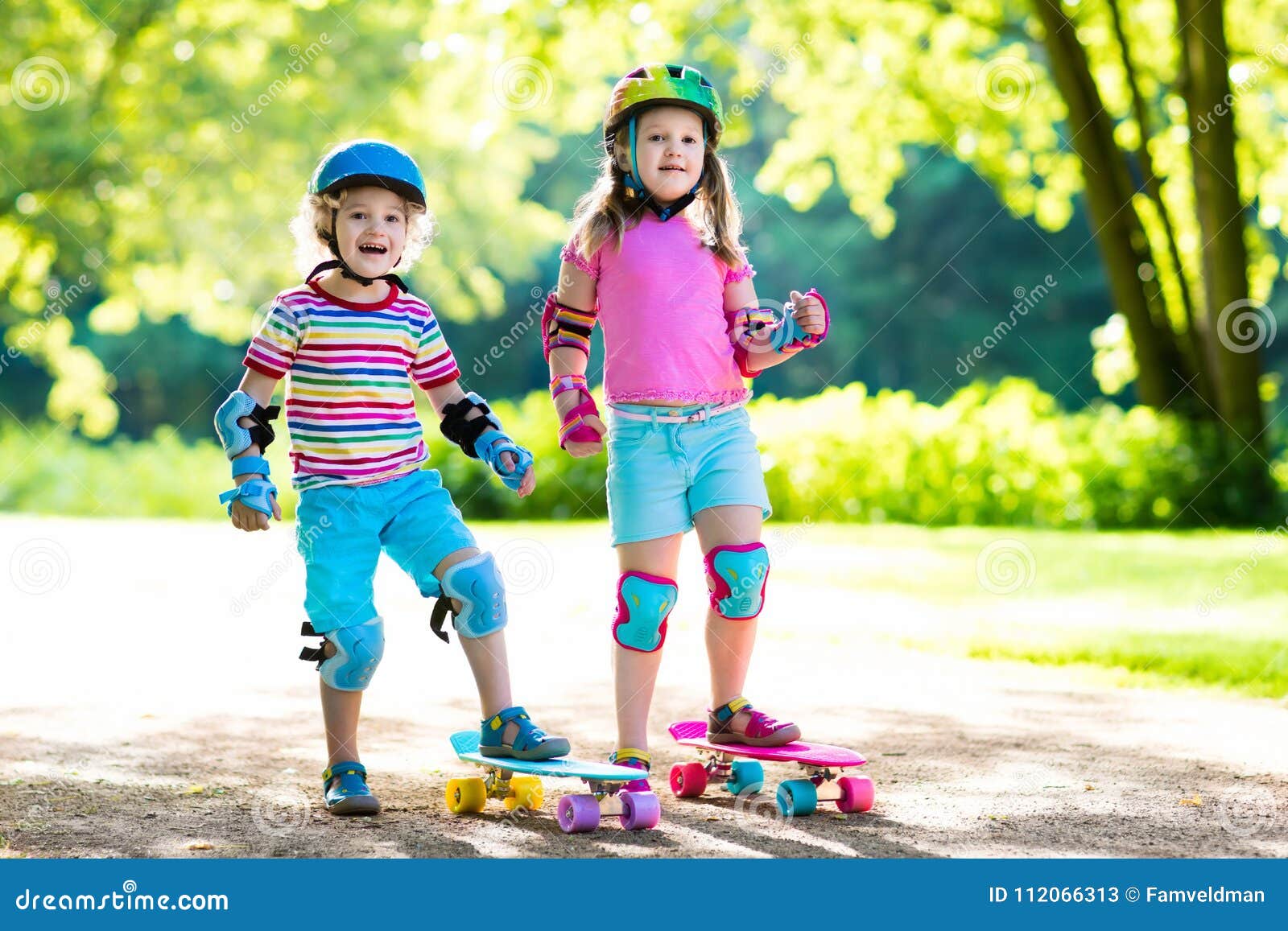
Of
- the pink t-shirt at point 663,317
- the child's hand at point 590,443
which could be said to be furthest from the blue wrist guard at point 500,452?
the pink t-shirt at point 663,317

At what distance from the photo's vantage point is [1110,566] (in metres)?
9.43

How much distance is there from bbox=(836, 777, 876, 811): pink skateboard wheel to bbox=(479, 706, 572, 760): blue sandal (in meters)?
0.70

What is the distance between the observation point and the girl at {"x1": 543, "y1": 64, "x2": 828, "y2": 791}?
3.82 m

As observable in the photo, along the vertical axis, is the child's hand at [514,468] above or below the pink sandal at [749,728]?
above

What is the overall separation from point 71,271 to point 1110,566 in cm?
1535

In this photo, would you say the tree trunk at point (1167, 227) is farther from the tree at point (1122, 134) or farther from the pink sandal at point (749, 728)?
the pink sandal at point (749, 728)

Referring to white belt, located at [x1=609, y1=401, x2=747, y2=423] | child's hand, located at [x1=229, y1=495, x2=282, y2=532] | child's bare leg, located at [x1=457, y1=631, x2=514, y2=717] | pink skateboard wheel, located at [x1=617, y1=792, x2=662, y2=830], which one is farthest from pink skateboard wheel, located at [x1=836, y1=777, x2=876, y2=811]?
child's hand, located at [x1=229, y1=495, x2=282, y2=532]

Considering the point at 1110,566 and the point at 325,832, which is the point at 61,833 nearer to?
the point at 325,832

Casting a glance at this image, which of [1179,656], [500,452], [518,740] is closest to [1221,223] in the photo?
[1179,656]

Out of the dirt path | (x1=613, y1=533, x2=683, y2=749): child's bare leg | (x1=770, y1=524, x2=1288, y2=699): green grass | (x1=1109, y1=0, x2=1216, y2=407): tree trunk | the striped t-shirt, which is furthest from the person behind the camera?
(x1=1109, y1=0, x2=1216, y2=407): tree trunk

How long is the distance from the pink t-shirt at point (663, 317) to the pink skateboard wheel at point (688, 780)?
0.97 m

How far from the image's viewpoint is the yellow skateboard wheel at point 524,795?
368 cm

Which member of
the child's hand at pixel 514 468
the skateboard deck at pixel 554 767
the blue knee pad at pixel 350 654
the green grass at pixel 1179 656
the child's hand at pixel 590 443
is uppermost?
the child's hand at pixel 590 443

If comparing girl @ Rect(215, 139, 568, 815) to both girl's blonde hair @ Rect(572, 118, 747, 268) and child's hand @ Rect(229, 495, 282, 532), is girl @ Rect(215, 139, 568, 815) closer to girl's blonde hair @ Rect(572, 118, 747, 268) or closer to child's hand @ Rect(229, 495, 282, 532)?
child's hand @ Rect(229, 495, 282, 532)
